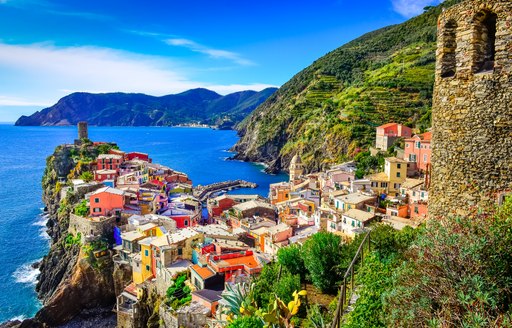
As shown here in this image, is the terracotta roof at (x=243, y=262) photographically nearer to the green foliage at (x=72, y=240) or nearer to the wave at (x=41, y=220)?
the green foliage at (x=72, y=240)

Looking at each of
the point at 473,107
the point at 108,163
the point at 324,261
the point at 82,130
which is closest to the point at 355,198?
the point at 324,261

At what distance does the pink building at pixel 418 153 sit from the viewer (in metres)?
42.5

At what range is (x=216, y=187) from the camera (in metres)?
71.1

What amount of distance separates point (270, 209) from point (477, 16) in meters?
40.4

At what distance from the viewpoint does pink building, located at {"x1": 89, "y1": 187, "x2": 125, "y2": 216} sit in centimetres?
3888

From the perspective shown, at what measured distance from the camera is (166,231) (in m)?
→ 33.9

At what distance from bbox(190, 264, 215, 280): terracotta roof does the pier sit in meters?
34.5

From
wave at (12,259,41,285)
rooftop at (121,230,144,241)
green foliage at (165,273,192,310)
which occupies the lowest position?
wave at (12,259,41,285)

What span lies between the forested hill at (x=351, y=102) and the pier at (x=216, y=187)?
45.3 feet

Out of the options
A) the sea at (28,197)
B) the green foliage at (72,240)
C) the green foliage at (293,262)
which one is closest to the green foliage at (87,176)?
the sea at (28,197)

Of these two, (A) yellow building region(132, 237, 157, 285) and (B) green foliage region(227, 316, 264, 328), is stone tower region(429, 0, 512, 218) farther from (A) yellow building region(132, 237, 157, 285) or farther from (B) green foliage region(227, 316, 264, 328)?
(A) yellow building region(132, 237, 157, 285)

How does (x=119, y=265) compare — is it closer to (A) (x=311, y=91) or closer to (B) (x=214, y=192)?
(B) (x=214, y=192)


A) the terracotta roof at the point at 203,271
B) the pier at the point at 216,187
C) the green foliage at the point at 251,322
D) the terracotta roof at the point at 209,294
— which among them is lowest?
the pier at the point at 216,187

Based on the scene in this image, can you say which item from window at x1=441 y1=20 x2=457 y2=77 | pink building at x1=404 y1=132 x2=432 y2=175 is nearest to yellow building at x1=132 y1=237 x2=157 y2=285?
window at x1=441 y1=20 x2=457 y2=77
